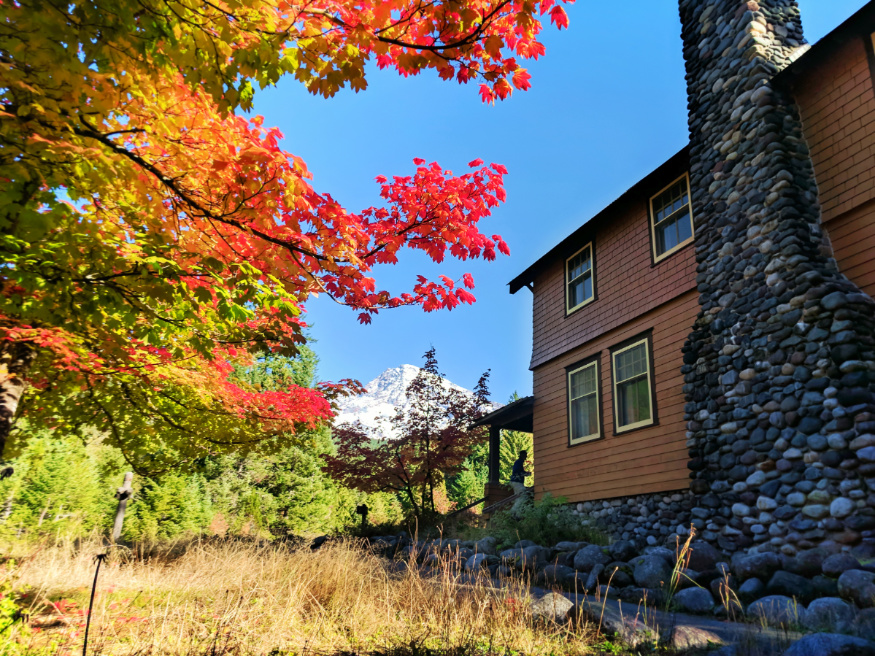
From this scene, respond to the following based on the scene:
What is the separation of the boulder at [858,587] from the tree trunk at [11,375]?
8.01m

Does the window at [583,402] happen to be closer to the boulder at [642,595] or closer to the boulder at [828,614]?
the boulder at [642,595]

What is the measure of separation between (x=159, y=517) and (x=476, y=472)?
32.1 meters

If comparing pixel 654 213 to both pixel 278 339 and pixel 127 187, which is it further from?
pixel 127 187

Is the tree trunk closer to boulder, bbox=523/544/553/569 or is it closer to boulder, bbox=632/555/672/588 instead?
boulder, bbox=523/544/553/569

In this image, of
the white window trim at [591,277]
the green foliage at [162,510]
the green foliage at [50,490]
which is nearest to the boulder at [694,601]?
the white window trim at [591,277]

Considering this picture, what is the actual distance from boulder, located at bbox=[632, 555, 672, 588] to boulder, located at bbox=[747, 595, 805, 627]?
118 cm

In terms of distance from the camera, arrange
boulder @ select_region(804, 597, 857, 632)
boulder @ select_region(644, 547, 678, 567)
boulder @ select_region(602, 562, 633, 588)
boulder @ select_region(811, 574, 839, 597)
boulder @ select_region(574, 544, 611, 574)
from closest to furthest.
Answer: boulder @ select_region(804, 597, 857, 632), boulder @ select_region(811, 574, 839, 597), boulder @ select_region(602, 562, 633, 588), boulder @ select_region(644, 547, 678, 567), boulder @ select_region(574, 544, 611, 574)

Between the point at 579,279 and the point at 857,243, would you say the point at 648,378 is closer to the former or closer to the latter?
the point at 579,279

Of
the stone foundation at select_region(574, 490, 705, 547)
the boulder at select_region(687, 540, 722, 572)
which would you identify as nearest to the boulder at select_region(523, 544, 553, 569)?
the stone foundation at select_region(574, 490, 705, 547)

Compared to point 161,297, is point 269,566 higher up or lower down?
lower down

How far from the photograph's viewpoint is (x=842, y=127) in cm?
768

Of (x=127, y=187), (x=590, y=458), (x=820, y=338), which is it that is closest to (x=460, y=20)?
(x=127, y=187)

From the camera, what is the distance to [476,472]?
44281 mm

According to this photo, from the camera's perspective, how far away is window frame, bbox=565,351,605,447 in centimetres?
1141
